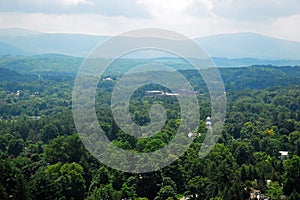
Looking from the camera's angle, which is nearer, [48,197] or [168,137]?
[48,197]

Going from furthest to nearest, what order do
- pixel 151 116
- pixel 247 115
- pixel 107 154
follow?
1. pixel 247 115
2. pixel 151 116
3. pixel 107 154

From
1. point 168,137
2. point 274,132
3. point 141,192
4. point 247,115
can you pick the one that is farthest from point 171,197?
point 247,115

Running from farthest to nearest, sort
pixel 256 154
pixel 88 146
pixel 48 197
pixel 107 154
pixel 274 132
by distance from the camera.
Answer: pixel 274 132, pixel 256 154, pixel 88 146, pixel 107 154, pixel 48 197

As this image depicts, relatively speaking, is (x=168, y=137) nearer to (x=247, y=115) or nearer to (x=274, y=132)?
(x=274, y=132)

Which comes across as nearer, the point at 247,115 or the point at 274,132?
the point at 274,132

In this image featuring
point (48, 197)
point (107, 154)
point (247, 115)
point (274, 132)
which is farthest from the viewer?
point (247, 115)

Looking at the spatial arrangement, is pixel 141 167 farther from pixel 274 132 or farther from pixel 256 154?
pixel 274 132

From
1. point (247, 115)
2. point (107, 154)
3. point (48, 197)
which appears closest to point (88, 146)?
point (107, 154)

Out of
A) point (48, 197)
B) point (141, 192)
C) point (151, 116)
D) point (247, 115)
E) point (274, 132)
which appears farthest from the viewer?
point (247, 115)
